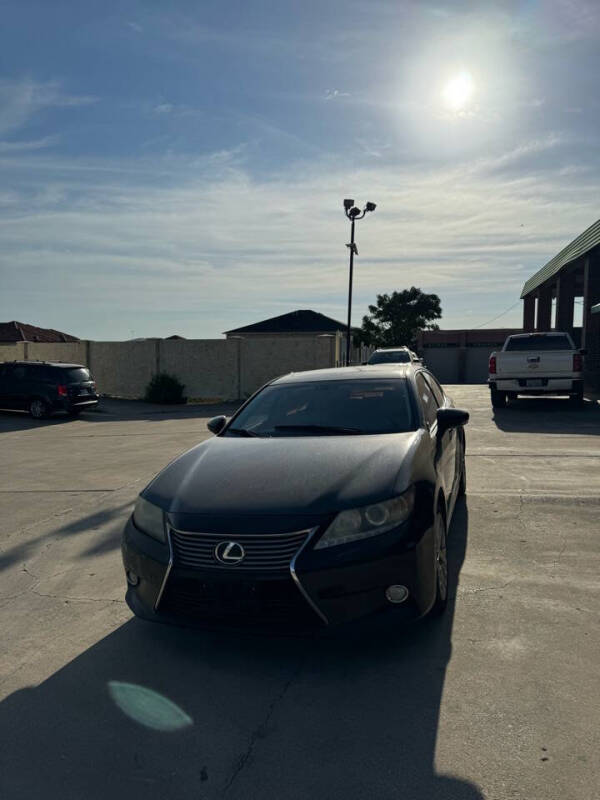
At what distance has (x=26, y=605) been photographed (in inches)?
175

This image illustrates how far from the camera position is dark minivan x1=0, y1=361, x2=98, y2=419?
17.9 m

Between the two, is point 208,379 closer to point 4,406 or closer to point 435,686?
point 4,406

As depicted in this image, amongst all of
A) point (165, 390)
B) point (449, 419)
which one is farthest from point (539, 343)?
point (449, 419)

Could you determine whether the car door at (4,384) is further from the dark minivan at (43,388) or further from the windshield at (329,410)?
the windshield at (329,410)

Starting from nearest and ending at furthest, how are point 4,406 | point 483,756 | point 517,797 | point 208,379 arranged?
point 517,797, point 483,756, point 4,406, point 208,379

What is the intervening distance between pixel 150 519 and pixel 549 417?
1297 centimetres

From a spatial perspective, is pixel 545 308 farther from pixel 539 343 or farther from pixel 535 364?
pixel 535 364

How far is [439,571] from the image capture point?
3926 millimetres

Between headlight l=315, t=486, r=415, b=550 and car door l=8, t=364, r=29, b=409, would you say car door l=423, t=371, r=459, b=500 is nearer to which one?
headlight l=315, t=486, r=415, b=550

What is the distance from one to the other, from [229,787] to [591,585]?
3003 mm

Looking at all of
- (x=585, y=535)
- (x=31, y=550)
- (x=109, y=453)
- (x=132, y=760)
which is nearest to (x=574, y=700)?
(x=132, y=760)

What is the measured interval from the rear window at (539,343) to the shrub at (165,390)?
11.1 meters

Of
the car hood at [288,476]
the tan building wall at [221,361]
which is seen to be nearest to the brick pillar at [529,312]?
the tan building wall at [221,361]

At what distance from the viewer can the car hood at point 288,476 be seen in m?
3.47
